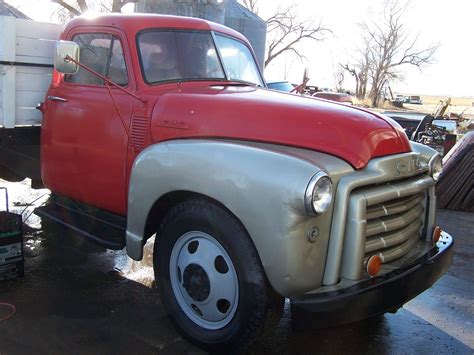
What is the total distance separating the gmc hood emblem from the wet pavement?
1171mm

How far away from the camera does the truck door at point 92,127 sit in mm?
3766

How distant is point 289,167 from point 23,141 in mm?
3205

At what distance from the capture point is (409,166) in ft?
10.1

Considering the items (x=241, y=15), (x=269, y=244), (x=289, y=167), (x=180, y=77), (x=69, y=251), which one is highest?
(x=241, y=15)

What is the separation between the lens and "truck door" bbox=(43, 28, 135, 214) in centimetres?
377

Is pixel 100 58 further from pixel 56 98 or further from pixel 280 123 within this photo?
pixel 280 123

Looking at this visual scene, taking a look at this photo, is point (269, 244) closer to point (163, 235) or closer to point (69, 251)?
point (163, 235)

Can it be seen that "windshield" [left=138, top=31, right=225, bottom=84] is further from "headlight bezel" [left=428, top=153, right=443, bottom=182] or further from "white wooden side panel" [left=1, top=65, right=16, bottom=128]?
"headlight bezel" [left=428, top=153, right=443, bottom=182]

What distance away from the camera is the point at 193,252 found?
10.2 ft

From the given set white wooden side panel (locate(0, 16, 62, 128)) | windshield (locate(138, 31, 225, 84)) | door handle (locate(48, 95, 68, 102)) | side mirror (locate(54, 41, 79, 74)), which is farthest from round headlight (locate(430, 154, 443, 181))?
white wooden side panel (locate(0, 16, 62, 128))

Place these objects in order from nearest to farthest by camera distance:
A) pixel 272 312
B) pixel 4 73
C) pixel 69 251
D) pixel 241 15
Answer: pixel 272 312, pixel 4 73, pixel 69 251, pixel 241 15

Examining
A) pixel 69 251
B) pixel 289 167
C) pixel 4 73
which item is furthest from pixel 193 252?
pixel 4 73

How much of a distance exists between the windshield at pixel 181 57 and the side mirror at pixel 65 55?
1.59ft

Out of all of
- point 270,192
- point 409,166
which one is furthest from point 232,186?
point 409,166
